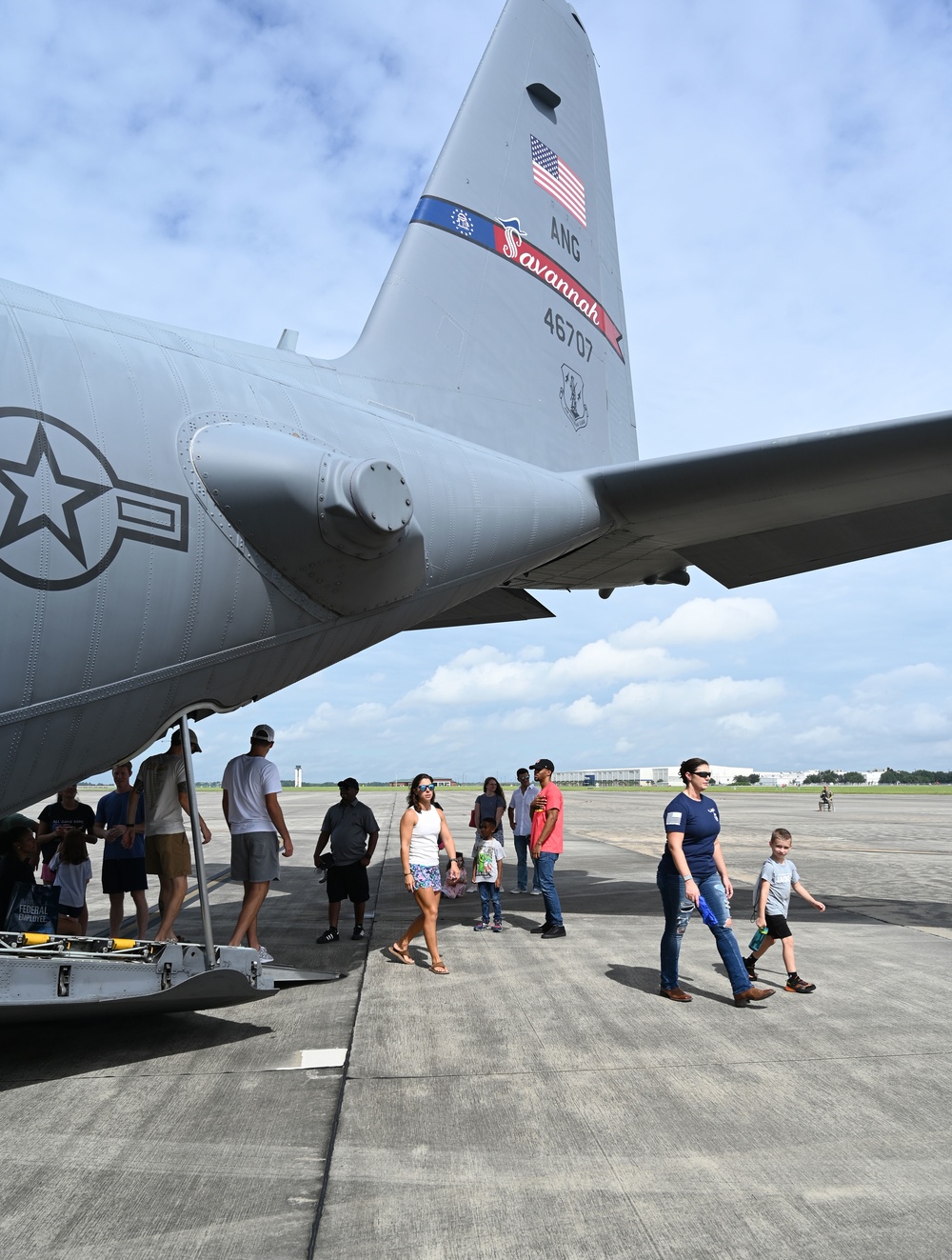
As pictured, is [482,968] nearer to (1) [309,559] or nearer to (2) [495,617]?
(1) [309,559]

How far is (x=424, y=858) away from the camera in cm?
716

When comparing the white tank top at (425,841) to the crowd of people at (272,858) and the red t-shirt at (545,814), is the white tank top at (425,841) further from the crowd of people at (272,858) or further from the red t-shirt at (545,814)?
the red t-shirt at (545,814)

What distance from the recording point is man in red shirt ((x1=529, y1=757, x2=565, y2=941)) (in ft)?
27.6

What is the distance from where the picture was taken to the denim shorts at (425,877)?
7105mm

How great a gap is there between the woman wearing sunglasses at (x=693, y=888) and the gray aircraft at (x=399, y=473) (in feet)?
7.77

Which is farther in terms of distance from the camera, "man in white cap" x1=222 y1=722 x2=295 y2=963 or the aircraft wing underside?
the aircraft wing underside

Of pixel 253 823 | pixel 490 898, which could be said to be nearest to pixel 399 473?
pixel 253 823

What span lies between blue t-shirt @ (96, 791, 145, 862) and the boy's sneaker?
5.27 m

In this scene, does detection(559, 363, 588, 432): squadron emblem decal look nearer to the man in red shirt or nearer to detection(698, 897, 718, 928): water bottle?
the man in red shirt

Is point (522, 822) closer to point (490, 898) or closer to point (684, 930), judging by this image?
point (490, 898)

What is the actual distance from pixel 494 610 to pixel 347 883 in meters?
3.83

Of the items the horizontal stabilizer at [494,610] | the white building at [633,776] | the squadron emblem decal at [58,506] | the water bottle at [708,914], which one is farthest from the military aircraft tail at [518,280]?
the white building at [633,776]

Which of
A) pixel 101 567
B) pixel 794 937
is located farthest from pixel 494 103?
pixel 794 937

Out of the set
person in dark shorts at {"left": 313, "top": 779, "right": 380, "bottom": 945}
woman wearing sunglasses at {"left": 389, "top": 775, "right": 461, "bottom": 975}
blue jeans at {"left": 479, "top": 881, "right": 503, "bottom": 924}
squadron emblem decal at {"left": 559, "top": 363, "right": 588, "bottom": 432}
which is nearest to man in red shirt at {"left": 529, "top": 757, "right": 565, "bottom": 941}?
blue jeans at {"left": 479, "top": 881, "right": 503, "bottom": 924}
